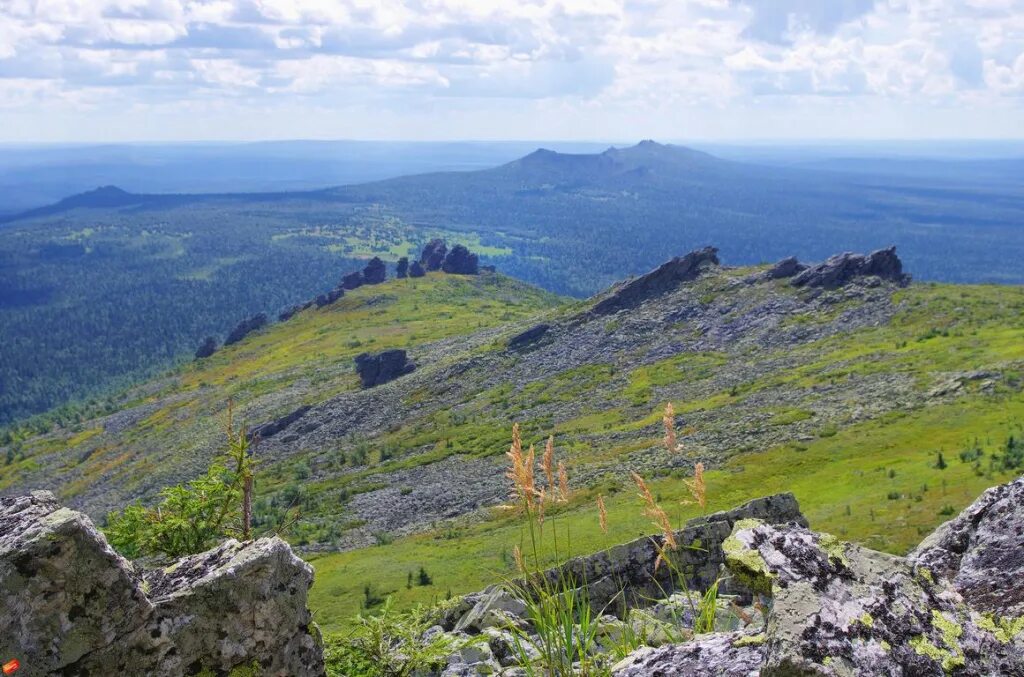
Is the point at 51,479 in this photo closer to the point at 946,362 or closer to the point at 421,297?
the point at 421,297

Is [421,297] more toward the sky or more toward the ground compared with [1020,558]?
more toward the ground

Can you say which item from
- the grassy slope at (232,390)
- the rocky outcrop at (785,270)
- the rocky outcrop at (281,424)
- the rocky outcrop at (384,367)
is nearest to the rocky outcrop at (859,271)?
the rocky outcrop at (785,270)

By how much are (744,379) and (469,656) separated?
235ft

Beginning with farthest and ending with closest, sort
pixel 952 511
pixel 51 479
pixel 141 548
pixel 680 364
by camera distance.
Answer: pixel 51 479, pixel 680 364, pixel 952 511, pixel 141 548

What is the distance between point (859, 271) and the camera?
100562 millimetres

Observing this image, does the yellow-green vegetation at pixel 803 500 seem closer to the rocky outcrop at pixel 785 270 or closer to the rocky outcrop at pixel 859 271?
the rocky outcrop at pixel 859 271

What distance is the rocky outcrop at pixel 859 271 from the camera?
99875 millimetres

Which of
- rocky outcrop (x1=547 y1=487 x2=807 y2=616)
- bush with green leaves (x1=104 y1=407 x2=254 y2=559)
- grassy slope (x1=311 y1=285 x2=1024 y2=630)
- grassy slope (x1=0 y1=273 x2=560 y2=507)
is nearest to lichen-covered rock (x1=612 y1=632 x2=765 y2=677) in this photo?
bush with green leaves (x1=104 y1=407 x2=254 y2=559)

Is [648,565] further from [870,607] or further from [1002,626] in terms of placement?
[870,607]

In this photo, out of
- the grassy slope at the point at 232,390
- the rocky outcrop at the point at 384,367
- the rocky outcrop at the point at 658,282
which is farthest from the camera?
the rocky outcrop at the point at 384,367

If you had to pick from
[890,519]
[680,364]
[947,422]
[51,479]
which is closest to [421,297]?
[51,479]

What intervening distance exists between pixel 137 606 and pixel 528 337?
107 meters

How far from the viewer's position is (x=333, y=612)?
41.4 meters

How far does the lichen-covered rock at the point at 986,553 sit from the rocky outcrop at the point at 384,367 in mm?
111304
